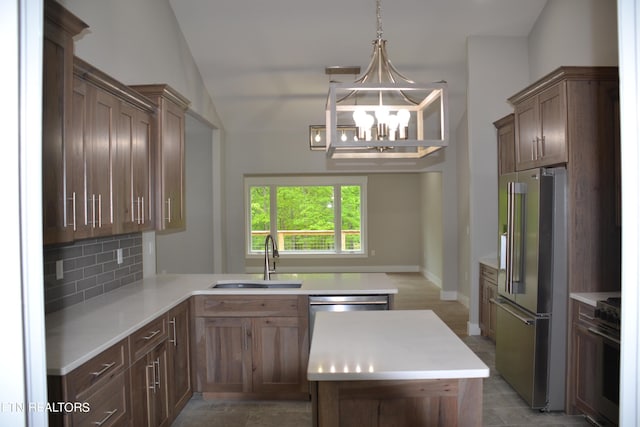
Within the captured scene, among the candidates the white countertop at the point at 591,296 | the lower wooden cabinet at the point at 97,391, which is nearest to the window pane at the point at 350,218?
the white countertop at the point at 591,296

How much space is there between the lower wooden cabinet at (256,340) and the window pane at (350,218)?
6427 millimetres

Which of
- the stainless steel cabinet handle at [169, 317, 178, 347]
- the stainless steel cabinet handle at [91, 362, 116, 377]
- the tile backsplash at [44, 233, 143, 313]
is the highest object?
the tile backsplash at [44, 233, 143, 313]

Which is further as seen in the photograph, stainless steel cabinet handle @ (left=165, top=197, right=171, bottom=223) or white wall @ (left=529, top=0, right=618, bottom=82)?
white wall @ (left=529, top=0, right=618, bottom=82)

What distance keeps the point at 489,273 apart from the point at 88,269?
149 inches

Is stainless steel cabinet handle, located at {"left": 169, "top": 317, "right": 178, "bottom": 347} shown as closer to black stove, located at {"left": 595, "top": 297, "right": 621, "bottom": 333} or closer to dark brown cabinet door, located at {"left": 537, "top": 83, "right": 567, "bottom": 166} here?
black stove, located at {"left": 595, "top": 297, "right": 621, "bottom": 333}

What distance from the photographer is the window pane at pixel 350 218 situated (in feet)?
31.9

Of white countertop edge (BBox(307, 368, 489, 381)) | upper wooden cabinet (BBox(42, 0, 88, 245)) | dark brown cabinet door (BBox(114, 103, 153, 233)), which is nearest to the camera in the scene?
white countertop edge (BBox(307, 368, 489, 381))

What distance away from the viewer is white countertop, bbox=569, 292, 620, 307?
9.49ft

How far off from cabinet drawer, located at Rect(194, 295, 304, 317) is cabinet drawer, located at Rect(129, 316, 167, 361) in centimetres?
58

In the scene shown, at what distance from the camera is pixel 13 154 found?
847mm

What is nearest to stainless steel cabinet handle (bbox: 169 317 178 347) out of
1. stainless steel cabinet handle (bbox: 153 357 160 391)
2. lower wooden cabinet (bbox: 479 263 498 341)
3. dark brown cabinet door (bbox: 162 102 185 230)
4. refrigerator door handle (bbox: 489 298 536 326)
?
stainless steel cabinet handle (bbox: 153 357 160 391)

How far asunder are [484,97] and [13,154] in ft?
16.7

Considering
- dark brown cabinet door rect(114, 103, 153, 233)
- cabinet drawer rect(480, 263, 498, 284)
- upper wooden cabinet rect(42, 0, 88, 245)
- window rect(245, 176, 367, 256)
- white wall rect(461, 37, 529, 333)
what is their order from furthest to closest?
window rect(245, 176, 367, 256) → white wall rect(461, 37, 529, 333) → cabinet drawer rect(480, 263, 498, 284) → dark brown cabinet door rect(114, 103, 153, 233) → upper wooden cabinet rect(42, 0, 88, 245)

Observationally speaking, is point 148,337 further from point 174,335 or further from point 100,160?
point 100,160
